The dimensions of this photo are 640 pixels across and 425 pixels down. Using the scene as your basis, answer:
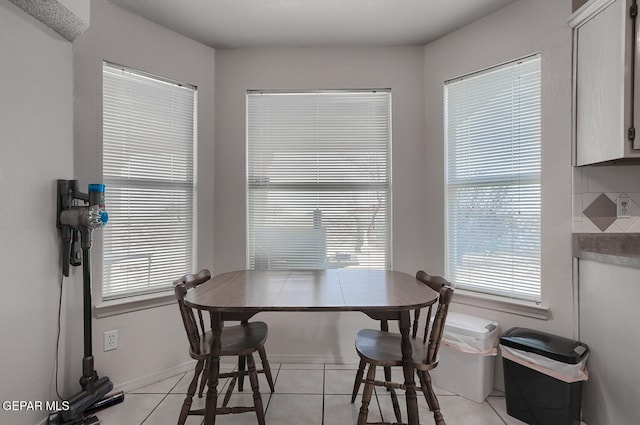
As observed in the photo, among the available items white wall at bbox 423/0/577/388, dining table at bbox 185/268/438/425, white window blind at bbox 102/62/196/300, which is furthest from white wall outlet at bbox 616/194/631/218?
white window blind at bbox 102/62/196/300

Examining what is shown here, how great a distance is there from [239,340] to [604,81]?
253 centimetres

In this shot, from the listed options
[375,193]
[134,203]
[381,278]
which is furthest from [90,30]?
[381,278]

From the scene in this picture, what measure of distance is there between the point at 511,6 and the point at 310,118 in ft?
5.29

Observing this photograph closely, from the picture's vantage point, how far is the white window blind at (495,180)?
200 centimetres

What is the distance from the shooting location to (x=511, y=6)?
204 centimetres

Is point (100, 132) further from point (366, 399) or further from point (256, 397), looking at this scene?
point (366, 399)

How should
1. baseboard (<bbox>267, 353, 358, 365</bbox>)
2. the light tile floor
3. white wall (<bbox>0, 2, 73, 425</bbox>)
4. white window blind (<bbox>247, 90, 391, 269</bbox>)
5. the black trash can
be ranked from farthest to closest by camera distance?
1. white window blind (<bbox>247, 90, 391, 269</bbox>)
2. baseboard (<bbox>267, 353, 358, 365</bbox>)
3. the light tile floor
4. the black trash can
5. white wall (<bbox>0, 2, 73, 425</bbox>)

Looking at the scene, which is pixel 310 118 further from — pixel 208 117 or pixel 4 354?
pixel 4 354

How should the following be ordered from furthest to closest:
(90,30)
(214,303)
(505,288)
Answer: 1. (505,288)
2. (90,30)
3. (214,303)

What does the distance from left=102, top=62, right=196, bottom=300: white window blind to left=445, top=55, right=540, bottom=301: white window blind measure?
2.15 m

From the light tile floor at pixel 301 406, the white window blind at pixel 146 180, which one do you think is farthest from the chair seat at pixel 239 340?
the white window blind at pixel 146 180

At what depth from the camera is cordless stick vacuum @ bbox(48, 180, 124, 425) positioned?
167 cm

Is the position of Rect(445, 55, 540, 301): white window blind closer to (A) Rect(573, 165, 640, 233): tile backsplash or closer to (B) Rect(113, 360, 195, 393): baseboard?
(A) Rect(573, 165, 640, 233): tile backsplash

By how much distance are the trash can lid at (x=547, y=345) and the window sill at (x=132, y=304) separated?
2.34m
